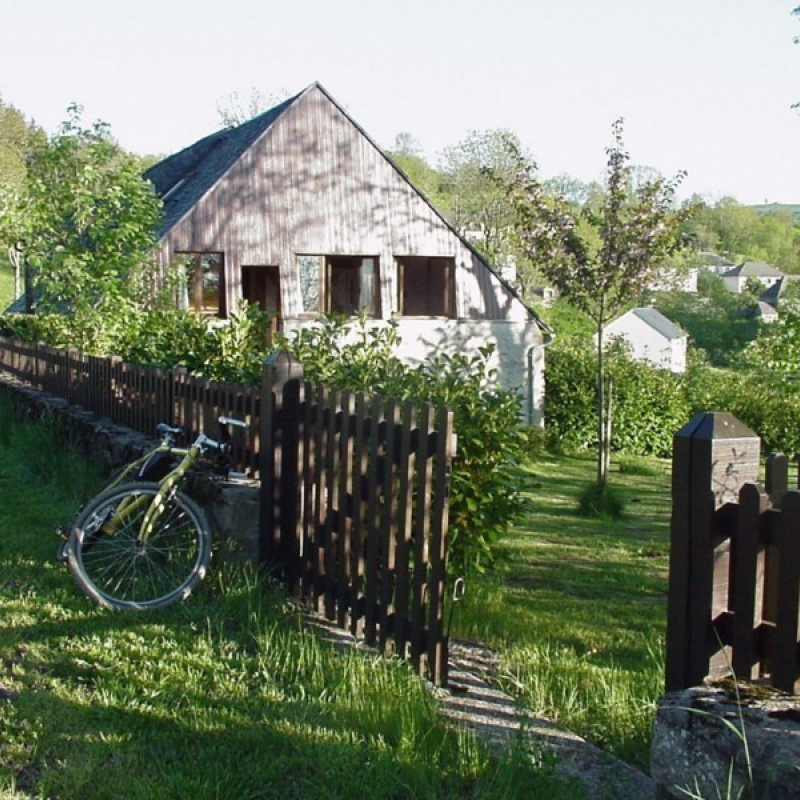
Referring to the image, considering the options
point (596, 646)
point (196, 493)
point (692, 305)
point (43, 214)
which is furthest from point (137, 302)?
point (692, 305)

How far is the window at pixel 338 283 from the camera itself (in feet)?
88.6

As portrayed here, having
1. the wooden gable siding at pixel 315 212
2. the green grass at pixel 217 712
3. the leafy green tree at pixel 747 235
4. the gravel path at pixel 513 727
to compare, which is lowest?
the gravel path at pixel 513 727

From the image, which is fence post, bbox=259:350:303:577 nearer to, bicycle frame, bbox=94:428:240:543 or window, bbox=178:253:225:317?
bicycle frame, bbox=94:428:240:543

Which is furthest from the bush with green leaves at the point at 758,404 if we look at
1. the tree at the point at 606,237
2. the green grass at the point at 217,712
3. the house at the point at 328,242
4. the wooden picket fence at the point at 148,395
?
the green grass at the point at 217,712

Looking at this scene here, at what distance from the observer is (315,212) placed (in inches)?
1045

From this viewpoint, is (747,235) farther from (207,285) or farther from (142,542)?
(142,542)

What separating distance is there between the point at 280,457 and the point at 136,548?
0.96 metres

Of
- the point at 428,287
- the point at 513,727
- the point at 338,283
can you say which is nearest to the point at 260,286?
the point at 338,283

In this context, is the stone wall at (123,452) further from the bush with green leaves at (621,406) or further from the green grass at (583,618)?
the bush with green leaves at (621,406)

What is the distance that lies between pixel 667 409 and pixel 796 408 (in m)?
2.89

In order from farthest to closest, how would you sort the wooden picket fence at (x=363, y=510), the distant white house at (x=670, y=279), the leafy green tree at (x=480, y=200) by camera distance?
the leafy green tree at (x=480, y=200) → the distant white house at (x=670, y=279) → the wooden picket fence at (x=363, y=510)

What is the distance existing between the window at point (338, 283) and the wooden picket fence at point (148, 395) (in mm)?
12775

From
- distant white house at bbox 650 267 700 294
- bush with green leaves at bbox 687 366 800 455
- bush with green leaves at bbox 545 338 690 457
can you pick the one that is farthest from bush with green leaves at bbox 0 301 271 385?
bush with green leaves at bbox 687 366 800 455

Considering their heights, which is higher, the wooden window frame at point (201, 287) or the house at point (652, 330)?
the wooden window frame at point (201, 287)
